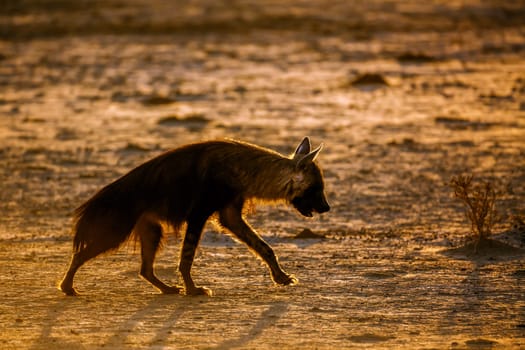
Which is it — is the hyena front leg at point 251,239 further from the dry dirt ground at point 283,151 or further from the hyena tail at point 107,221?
the hyena tail at point 107,221

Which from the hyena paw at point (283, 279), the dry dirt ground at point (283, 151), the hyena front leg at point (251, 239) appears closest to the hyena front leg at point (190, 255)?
the dry dirt ground at point (283, 151)

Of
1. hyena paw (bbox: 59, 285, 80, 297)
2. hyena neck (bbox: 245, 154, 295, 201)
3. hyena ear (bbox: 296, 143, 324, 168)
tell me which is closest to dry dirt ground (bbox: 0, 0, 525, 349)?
hyena paw (bbox: 59, 285, 80, 297)

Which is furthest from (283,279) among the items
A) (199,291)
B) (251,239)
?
(199,291)

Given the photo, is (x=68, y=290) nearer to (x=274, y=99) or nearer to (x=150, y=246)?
(x=150, y=246)

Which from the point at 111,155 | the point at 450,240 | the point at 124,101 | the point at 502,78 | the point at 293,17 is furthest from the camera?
the point at 293,17

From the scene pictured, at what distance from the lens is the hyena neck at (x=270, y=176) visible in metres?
8.91

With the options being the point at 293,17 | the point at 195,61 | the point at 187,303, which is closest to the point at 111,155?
the point at 187,303

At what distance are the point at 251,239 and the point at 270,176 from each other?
1.78ft

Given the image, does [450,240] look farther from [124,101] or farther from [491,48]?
[491,48]

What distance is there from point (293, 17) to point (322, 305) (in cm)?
3164

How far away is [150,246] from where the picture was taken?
925 cm

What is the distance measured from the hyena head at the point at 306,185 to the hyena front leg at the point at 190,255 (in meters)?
0.71

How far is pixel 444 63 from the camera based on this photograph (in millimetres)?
28438

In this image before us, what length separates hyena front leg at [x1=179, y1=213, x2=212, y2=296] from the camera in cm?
895
